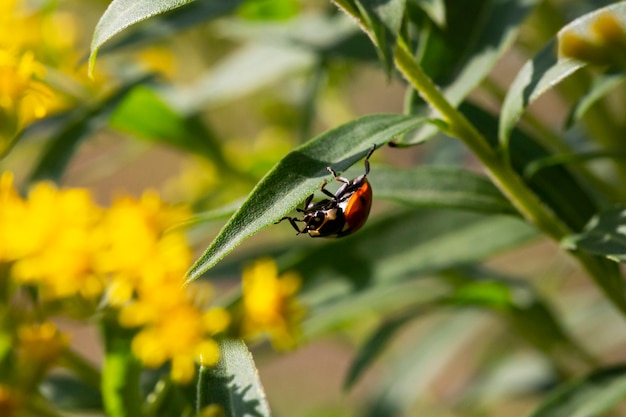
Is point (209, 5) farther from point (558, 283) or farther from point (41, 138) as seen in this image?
point (558, 283)

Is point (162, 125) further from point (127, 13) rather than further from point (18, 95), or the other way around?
point (127, 13)

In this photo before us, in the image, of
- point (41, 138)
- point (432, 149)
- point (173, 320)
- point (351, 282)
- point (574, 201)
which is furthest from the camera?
point (432, 149)

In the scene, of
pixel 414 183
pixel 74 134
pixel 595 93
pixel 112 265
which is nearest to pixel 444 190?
pixel 414 183

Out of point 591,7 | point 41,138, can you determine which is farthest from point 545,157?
point 41,138

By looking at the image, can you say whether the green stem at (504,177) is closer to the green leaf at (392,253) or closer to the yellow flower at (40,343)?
the green leaf at (392,253)

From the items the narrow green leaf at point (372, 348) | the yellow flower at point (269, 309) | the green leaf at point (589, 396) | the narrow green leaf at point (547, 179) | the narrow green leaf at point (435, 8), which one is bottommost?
the green leaf at point (589, 396)

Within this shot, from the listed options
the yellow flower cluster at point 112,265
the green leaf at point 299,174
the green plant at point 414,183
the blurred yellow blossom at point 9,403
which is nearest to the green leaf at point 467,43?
the green plant at point 414,183
